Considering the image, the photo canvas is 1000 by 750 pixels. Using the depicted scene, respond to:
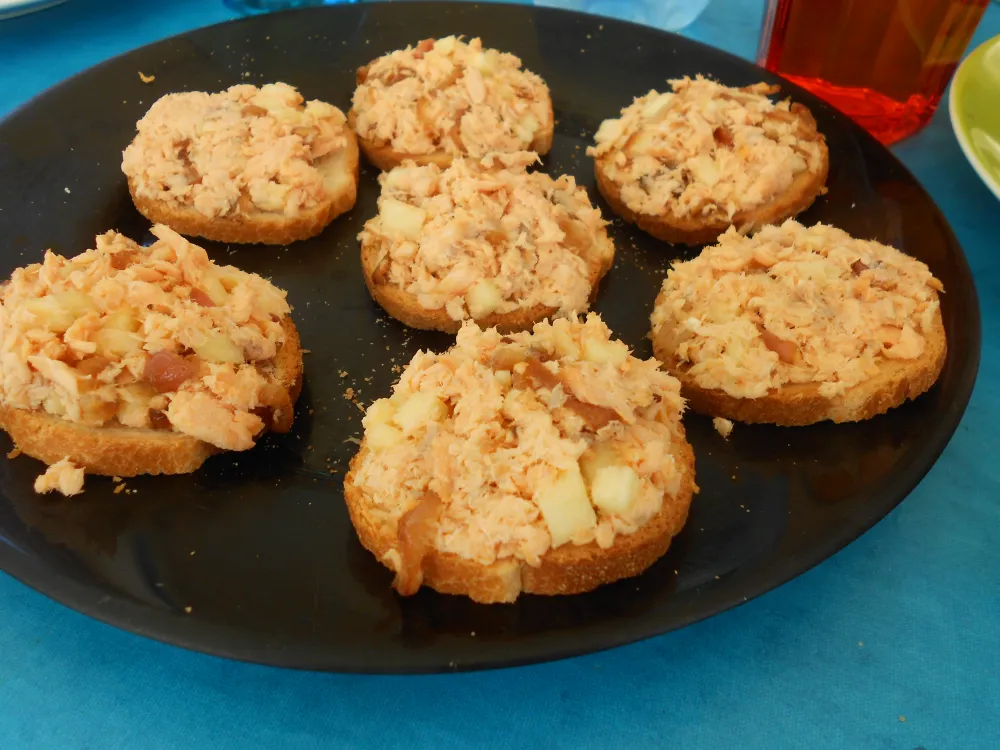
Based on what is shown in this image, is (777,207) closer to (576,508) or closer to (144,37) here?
(576,508)

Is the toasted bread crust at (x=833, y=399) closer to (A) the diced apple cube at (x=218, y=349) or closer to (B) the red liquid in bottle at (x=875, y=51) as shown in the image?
(A) the diced apple cube at (x=218, y=349)

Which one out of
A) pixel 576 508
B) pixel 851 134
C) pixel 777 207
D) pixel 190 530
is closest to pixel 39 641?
pixel 190 530

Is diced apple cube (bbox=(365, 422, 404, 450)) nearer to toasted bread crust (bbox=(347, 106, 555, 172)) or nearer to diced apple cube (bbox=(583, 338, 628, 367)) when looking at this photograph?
diced apple cube (bbox=(583, 338, 628, 367))

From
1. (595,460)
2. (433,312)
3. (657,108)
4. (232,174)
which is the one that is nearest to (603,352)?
(595,460)

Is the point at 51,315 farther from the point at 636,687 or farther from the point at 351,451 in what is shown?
the point at 636,687

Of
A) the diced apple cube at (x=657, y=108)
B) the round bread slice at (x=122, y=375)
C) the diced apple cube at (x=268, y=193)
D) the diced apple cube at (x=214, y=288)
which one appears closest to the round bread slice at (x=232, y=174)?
the diced apple cube at (x=268, y=193)

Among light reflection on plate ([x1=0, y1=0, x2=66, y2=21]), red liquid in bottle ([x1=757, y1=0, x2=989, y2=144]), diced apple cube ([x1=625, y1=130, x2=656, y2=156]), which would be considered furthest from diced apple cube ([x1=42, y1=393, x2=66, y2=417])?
red liquid in bottle ([x1=757, y1=0, x2=989, y2=144])
